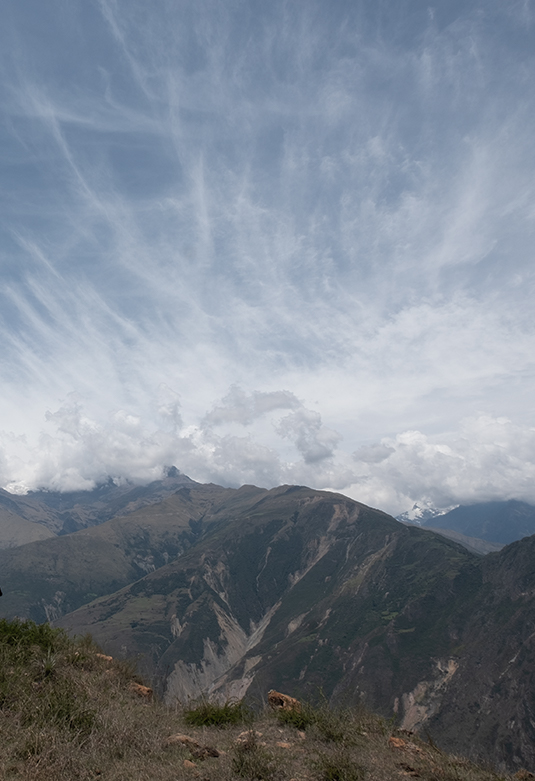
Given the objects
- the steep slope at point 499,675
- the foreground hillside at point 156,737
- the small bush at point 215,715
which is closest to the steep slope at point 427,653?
the steep slope at point 499,675

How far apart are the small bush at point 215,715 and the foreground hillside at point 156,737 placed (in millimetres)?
34

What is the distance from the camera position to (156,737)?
9.23 metres

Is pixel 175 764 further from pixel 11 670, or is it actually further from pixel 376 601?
pixel 376 601

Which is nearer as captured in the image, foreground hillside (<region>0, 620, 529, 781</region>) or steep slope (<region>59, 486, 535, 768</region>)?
foreground hillside (<region>0, 620, 529, 781</region>)

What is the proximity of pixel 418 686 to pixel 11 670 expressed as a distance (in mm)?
134052

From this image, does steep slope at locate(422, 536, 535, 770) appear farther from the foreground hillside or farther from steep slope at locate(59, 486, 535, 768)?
the foreground hillside

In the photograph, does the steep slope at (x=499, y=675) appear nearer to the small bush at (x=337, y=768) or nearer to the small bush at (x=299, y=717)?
the small bush at (x=299, y=717)

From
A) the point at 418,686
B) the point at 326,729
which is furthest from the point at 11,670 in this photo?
the point at 418,686

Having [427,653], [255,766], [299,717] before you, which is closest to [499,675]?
[427,653]

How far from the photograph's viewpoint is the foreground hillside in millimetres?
7789

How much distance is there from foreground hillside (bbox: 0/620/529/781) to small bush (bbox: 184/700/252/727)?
34 millimetres

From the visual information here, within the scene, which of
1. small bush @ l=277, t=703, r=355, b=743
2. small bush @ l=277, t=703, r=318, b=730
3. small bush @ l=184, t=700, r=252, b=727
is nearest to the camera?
small bush @ l=277, t=703, r=355, b=743

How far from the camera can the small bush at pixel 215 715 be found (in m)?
12.1

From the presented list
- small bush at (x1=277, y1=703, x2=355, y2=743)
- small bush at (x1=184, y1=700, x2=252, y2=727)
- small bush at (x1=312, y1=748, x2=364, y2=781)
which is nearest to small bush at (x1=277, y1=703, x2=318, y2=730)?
small bush at (x1=277, y1=703, x2=355, y2=743)
